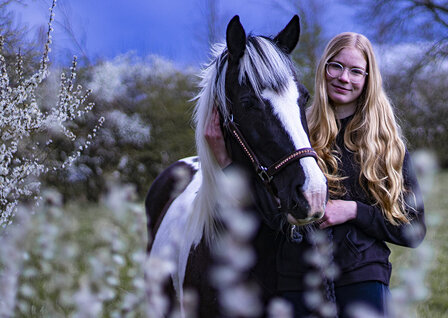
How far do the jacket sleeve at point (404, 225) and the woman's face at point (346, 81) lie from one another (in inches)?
18.8

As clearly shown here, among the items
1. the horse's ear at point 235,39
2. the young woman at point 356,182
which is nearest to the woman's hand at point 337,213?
the young woman at point 356,182

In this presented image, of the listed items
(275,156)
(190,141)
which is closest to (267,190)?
(275,156)

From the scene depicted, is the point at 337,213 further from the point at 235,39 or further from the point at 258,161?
the point at 235,39

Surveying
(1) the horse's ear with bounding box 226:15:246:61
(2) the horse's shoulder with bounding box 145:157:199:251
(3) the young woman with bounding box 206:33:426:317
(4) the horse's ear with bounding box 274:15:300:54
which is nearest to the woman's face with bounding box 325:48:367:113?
(3) the young woman with bounding box 206:33:426:317

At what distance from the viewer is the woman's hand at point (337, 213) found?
91.6 inches

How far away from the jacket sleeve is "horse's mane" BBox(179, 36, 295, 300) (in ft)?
2.51

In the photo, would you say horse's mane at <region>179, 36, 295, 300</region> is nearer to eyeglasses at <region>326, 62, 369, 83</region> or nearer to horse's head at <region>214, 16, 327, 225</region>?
horse's head at <region>214, 16, 327, 225</region>

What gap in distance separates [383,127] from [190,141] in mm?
9175

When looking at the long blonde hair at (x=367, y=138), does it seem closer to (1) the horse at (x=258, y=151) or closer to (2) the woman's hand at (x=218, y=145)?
(1) the horse at (x=258, y=151)

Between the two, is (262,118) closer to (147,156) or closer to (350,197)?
(350,197)

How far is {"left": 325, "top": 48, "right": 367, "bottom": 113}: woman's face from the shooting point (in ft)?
8.63

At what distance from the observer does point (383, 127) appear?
8.79ft

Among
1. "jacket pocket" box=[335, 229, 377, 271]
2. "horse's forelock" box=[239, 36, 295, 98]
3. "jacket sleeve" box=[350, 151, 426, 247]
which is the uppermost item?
"horse's forelock" box=[239, 36, 295, 98]

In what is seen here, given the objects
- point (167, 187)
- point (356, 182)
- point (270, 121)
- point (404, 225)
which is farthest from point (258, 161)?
point (167, 187)
